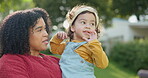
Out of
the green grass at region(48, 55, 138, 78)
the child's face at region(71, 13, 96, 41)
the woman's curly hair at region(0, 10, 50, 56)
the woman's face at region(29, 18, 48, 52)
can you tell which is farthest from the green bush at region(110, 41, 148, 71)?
the woman's curly hair at region(0, 10, 50, 56)

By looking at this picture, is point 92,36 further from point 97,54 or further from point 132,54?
point 132,54

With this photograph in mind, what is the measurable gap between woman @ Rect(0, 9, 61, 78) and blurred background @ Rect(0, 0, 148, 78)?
A: 0.71 m

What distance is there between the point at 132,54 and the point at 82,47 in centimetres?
1366

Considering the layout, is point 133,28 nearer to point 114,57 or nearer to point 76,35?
point 114,57

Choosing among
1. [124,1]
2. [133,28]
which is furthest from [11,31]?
[133,28]

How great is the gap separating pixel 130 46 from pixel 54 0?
8.12 meters

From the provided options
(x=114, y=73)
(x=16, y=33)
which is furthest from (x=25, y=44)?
(x=114, y=73)

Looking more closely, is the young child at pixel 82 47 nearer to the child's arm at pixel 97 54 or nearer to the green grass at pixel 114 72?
the child's arm at pixel 97 54

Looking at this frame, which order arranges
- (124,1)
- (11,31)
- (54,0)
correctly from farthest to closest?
(54,0), (124,1), (11,31)

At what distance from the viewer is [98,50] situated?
2180 mm

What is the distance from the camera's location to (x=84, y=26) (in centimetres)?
238

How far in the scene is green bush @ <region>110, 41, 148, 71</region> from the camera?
14.7m

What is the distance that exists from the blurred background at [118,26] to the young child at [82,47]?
0.33 m

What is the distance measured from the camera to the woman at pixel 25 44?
6.74 feet
